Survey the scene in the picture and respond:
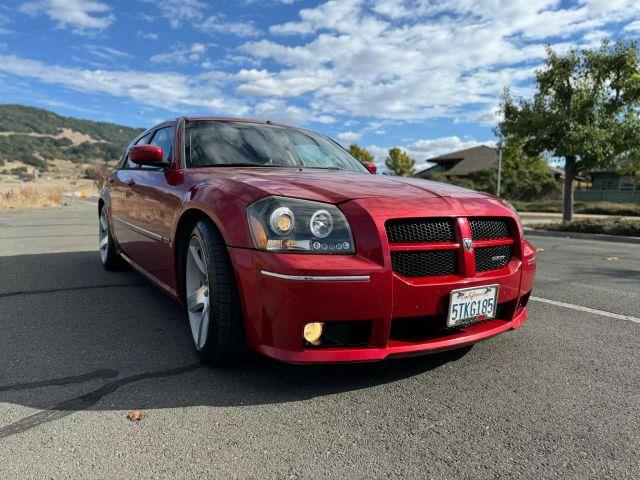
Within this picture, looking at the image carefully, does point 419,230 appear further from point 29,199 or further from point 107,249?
point 29,199

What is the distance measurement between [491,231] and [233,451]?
1814 mm

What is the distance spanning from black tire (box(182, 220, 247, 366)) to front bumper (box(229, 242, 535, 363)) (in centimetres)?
10

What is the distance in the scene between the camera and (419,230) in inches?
98.9

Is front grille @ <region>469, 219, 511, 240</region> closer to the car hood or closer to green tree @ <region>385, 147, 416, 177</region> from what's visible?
the car hood

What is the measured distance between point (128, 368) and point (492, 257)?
2.17 metres

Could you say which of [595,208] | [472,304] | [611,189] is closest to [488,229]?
[472,304]

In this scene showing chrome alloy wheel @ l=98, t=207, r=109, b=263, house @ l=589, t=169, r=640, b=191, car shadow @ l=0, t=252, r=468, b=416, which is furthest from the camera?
house @ l=589, t=169, r=640, b=191

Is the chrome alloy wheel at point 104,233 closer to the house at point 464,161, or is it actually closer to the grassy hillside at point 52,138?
the house at point 464,161

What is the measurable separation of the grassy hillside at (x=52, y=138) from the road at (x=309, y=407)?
87710 millimetres

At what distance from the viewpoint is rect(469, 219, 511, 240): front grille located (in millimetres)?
2725

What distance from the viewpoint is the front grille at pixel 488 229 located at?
2.72m

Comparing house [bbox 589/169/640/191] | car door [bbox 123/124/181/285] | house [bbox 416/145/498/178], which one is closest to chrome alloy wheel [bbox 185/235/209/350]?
car door [bbox 123/124/181/285]

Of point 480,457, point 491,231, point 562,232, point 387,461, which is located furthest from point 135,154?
point 562,232

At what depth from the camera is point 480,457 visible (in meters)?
1.98
